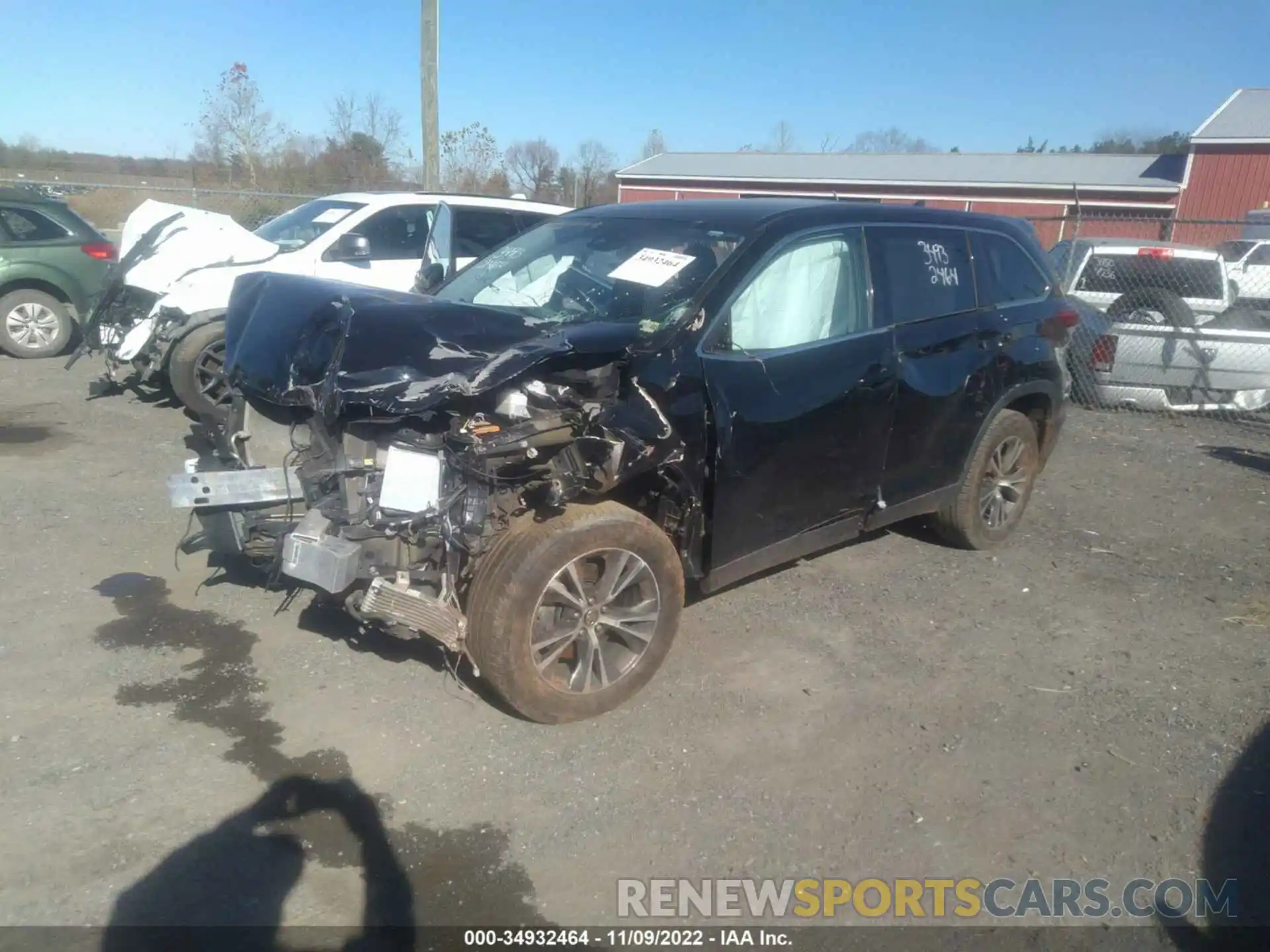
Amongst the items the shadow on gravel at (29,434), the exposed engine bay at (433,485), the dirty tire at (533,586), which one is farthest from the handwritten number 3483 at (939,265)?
the shadow on gravel at (29,434)

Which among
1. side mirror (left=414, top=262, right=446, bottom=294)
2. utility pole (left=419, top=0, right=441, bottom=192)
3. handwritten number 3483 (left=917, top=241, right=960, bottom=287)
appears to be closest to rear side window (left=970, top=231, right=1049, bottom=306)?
handwritten number 3483 (left=917, top=241, right=960, bottom=287)

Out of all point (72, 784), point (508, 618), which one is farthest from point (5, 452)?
point (508, 618)

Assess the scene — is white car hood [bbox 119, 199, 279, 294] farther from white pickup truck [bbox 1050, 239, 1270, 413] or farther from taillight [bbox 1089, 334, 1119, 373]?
taillight [bbox 1089, 334, 1119, 373]

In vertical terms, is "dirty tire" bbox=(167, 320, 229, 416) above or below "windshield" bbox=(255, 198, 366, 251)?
below

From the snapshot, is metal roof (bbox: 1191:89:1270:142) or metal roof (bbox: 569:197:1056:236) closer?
metal roof (bbox: 569:197:1056:236)

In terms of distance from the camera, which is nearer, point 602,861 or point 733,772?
point 602,861

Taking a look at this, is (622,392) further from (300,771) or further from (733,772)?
(300,771)

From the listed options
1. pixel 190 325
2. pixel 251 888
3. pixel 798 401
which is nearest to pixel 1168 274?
pixel 798 401

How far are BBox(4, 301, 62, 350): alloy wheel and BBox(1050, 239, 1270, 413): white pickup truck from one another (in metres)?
10.8

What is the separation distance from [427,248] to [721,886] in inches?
213

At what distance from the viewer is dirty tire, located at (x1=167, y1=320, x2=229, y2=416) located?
762 cm

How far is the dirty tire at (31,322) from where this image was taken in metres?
10.2

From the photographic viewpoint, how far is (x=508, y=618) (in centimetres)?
349

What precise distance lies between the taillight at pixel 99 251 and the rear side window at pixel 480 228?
4368mm
